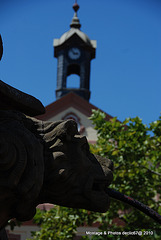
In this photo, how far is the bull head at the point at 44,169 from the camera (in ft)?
7.80

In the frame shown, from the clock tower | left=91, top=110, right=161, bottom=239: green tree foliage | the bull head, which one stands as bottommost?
the bull head

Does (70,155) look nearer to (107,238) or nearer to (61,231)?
(107,238)

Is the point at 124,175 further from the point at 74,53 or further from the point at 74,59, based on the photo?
the point at 74,53

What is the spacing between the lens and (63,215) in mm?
9273

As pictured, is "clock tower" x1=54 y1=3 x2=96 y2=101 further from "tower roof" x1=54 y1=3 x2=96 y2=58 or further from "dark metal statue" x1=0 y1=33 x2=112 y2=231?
"dark metal statue" x1=0 y1=33 x2=112 y2=231

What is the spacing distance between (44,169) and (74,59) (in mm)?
25904

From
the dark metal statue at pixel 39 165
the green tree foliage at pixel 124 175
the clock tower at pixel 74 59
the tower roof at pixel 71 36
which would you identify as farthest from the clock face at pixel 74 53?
the dark metal statue at pixel 39 165

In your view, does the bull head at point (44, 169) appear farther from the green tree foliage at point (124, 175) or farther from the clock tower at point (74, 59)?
the clock tower at point (74, 59)

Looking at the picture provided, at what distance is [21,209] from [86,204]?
481 mm

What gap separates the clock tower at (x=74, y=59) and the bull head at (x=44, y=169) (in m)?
24.2

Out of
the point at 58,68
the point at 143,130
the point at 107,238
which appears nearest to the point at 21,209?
the point at 107,238

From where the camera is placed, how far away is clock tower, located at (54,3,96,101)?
27141mm

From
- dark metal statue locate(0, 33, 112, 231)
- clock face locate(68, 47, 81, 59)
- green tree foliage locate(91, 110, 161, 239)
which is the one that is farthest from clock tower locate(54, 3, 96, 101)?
dark metal statue locate(0, 33, 112, 231)

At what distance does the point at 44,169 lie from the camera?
8.55 feet
